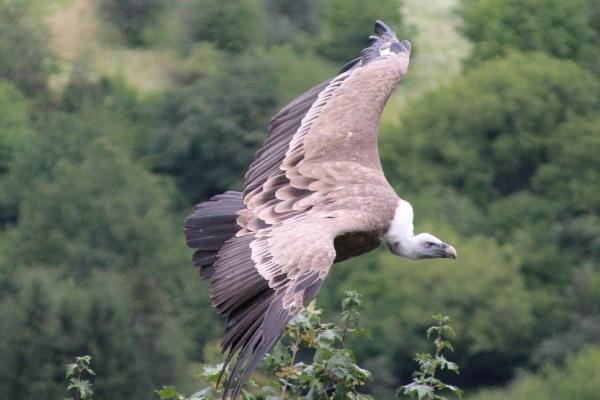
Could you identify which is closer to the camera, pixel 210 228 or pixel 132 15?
pixel 210 228

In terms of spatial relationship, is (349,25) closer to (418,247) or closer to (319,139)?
(319,139)

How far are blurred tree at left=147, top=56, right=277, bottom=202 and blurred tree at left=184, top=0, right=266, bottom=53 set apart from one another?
690 centimetres

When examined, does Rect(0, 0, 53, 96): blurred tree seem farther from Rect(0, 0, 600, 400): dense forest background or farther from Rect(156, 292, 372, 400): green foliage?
Rect(156, 292, 372, 400): green foliage

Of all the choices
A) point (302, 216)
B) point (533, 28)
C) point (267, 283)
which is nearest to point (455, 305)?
point (533, 28)

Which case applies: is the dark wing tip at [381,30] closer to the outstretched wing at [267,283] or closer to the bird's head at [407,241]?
the bird's head at [407,241]

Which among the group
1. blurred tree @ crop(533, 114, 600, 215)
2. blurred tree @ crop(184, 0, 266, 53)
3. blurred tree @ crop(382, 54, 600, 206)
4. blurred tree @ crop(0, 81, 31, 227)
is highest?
blurred tree @ crop(184, 0, 266, 53)

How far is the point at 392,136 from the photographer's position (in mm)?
66000

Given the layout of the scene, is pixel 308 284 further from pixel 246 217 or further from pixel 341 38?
pixel 341 38

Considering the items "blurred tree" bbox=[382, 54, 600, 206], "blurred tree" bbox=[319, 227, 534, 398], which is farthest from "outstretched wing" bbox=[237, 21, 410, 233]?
"blurred tree" bbox=[382, 54, 600, 206]

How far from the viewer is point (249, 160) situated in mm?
62562

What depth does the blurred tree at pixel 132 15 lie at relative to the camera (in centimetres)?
7531

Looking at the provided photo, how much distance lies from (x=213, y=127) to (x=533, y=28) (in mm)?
15478

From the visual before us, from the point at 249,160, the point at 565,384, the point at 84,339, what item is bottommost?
the point at 565,384

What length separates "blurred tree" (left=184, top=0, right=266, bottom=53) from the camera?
76625 millimetres
